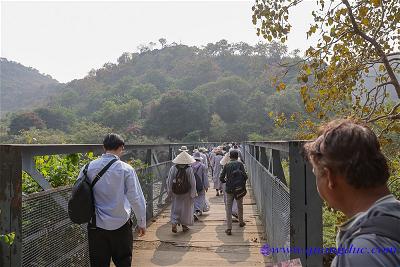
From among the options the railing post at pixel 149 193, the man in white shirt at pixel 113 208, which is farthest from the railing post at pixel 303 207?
the railing post at pixel 149 193

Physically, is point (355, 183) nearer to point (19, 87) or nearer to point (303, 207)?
point (303, 207)

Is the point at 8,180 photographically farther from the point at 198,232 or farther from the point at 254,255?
the point at 198,232

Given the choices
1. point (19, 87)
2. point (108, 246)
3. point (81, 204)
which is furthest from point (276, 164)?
point (19, 87)

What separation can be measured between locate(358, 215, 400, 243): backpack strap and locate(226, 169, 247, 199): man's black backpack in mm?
6218

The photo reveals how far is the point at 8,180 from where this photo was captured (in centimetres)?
292

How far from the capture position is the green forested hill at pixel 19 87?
408 feet

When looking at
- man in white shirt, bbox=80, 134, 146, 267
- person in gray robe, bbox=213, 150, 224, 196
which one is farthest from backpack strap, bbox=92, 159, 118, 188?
person in gray robe, bbox=213, 150, 224, 196

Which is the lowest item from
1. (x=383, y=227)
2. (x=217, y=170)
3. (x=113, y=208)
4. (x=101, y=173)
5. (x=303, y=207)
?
(x=217, y=170)

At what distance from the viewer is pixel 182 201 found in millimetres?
7387

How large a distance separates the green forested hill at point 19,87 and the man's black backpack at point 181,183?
390ft

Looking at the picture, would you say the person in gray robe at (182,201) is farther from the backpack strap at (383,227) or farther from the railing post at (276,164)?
the backpack strap at (383,227)

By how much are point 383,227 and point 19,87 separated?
489ft

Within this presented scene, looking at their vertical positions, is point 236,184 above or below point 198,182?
above

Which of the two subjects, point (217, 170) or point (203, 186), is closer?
point (203, 186)
